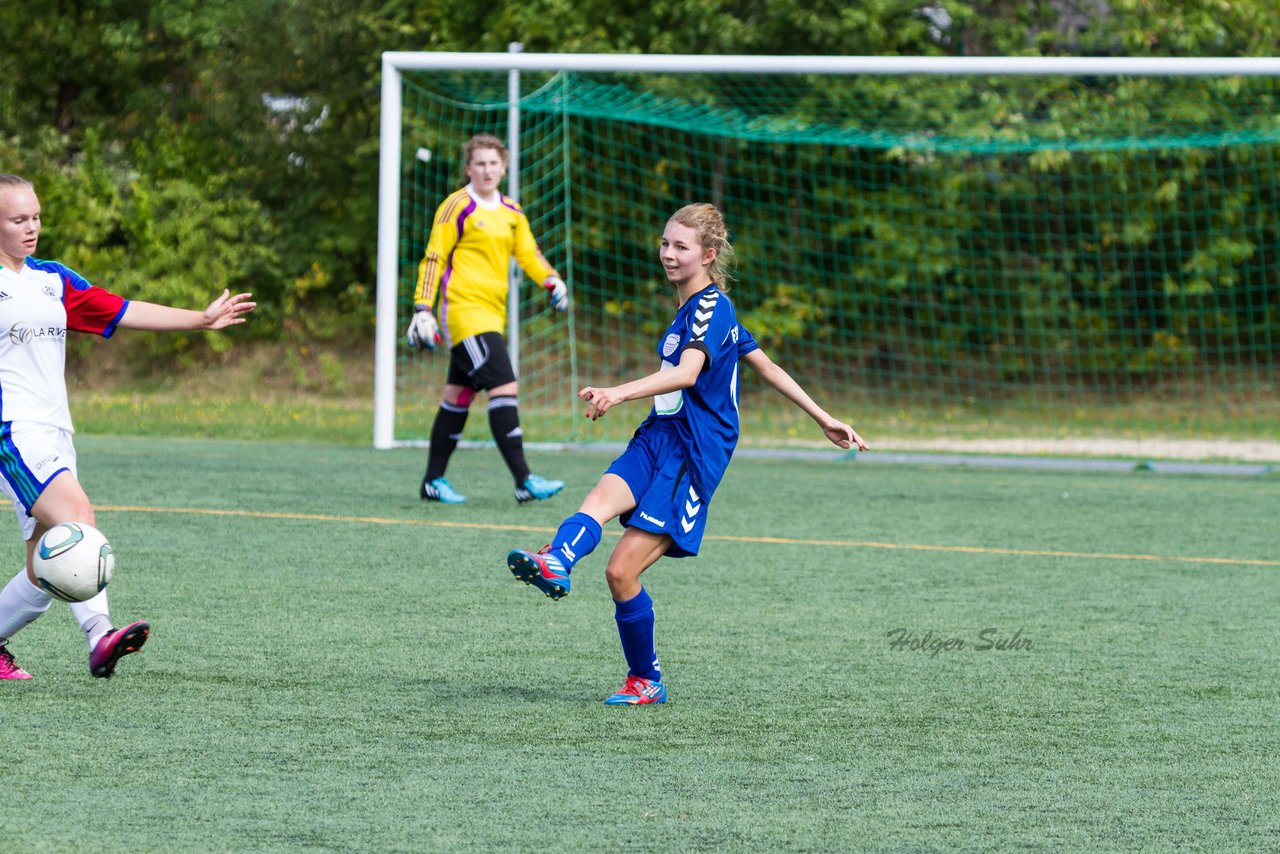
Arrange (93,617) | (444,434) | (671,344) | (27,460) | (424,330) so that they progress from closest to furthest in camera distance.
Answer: (27,460) → (93,617) → (671,344) → (424,330) → (444,434)

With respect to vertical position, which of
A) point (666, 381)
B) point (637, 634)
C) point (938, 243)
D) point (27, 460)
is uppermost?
point (666, 381)

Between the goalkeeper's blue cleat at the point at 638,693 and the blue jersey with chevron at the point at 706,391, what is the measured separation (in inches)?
21.6

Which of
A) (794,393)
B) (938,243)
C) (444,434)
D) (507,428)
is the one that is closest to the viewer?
(794,393)

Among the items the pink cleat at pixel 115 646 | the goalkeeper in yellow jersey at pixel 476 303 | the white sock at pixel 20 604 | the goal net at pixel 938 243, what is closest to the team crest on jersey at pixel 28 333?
the white sock at pixel 20 604

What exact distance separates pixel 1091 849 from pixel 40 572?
267 cm

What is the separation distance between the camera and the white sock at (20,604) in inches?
176

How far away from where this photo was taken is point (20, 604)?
4492mm

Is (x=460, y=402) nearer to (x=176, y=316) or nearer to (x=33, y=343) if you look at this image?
(x=176, y=316)

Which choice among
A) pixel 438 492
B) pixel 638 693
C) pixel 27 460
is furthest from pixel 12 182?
pixel 438 492

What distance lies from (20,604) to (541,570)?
1536 mm

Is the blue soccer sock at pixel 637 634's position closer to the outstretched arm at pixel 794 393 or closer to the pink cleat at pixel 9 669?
the outstretched arm at pixel 794 393

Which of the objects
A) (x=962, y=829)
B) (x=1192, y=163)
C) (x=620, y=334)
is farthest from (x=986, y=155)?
(x=962, y=829)

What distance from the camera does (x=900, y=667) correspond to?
5.05 meters

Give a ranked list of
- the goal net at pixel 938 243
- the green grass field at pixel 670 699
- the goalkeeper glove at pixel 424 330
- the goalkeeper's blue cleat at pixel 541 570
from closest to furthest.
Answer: the green grass field at pixel 670 699 → the goalkeeper's blue cleat at pixel 541 570 → the goalkeeper glove at pixel 424 330 → the goal net at pixel 938 243
